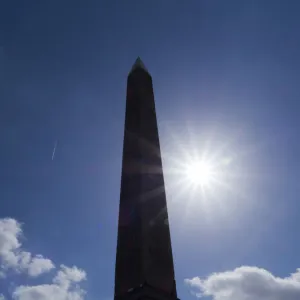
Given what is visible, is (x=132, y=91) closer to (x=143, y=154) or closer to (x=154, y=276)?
(x=143, y=154)

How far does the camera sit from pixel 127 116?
1705 cm

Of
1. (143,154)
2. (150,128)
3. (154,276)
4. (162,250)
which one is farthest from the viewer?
(150,128)

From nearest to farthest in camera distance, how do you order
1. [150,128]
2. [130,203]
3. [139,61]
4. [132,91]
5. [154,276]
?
1. [154,276]
2. [130,203]
3. [150,128]
4. [132,91]
5. [139,61]

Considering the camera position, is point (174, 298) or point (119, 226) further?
point (119, 226)

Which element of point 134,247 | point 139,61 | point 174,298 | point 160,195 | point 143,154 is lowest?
point 174,298

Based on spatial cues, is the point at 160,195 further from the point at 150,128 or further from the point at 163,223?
the point at 150,128

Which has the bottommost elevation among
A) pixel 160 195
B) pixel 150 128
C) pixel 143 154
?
pixel 160 195

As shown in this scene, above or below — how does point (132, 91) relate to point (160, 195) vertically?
above

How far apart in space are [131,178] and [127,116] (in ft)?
12.5

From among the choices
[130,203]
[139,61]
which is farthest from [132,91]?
[130,203]

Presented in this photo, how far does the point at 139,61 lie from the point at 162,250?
37.3ft

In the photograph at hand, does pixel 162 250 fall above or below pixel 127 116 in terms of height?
below

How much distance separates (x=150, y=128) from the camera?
1642cm

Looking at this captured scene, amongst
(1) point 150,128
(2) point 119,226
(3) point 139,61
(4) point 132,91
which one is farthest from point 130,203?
(3) point 139,61
